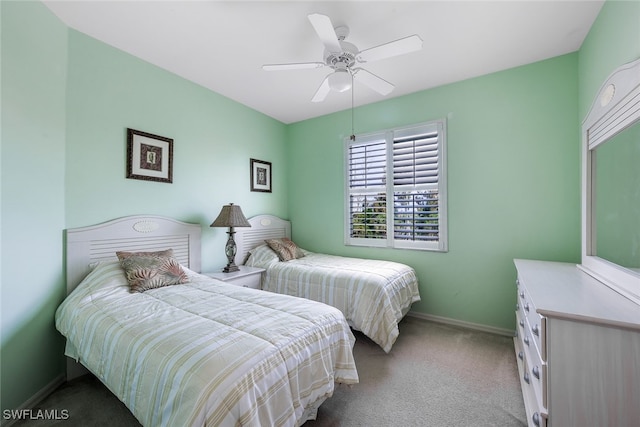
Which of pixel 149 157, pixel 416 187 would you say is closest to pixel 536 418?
pixel 416 187

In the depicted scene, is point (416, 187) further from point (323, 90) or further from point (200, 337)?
point (200, 337)

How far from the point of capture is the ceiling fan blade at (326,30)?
154 cm

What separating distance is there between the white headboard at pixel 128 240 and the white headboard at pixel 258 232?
0.56 meters

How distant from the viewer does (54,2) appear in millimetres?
1845

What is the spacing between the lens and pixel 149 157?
2.59 m

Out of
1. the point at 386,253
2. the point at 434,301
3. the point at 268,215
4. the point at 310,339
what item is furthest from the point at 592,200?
Answer: the point at 268,215

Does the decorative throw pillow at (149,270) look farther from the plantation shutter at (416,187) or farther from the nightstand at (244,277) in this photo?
the plantation shutter at (416,187)

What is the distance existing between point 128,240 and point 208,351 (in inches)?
70.0

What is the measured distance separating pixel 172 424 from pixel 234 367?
0.89ft

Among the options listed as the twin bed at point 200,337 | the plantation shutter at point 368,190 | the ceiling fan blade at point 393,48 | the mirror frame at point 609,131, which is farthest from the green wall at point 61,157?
the mirror frame at point 609,131

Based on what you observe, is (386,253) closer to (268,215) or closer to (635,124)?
(268,215)

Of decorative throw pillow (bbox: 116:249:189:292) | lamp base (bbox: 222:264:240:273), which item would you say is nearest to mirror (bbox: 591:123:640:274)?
decorative throw pillow (bbox: 116:249:189:292)

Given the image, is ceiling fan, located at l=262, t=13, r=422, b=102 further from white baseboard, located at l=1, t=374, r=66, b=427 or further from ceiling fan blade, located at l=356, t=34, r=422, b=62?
white baseboard, located at l=1, t=374, r=66, b=427

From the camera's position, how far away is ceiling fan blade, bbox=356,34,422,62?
171 centimetres
